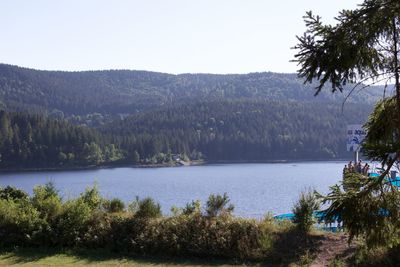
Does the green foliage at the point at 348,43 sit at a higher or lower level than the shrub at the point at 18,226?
higher

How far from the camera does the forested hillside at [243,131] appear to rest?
150125 millimetres

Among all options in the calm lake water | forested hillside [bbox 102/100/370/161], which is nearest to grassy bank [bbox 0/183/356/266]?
the calm lake water

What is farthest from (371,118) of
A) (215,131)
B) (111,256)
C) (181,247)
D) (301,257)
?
(215,131)

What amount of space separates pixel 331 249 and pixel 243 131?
518 feet

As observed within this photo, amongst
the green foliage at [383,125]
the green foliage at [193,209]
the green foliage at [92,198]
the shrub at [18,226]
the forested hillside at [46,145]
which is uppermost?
the forested hillside at [46,145]

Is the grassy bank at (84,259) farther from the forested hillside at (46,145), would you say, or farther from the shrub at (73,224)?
the forested hillside at (46,145)

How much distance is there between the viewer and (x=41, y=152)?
120125mm

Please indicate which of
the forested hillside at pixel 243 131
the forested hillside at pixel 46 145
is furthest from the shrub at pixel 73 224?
the forested hillside at pixel 243 131

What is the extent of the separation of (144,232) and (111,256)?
2.85ft

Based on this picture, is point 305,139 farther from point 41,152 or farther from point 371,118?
point 371,118

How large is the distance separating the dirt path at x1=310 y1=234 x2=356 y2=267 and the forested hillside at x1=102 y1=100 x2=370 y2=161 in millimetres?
129129

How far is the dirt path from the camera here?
10.4 metres

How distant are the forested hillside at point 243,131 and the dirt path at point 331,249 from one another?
129129mm

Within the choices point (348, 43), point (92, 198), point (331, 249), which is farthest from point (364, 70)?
point (92, 198)
